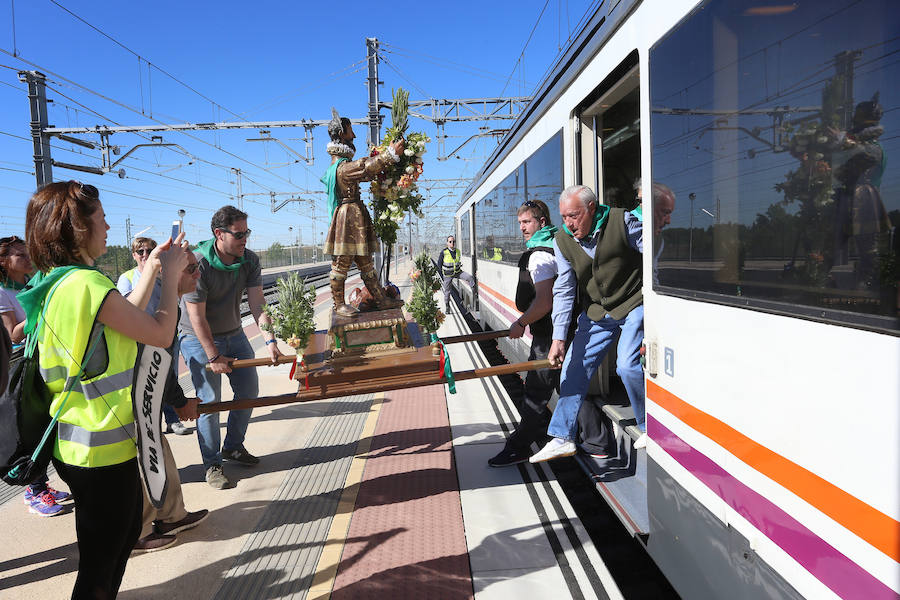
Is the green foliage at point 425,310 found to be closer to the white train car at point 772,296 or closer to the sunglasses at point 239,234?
the sunglasses at point 239,234

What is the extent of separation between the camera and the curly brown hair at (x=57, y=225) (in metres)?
2.09

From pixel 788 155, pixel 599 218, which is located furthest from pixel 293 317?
pixel 788 155

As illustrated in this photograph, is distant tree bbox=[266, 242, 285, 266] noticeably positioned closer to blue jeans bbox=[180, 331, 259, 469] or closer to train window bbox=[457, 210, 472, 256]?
train window bbox=[457, 210, 472, 256]

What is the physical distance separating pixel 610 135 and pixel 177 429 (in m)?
5.05

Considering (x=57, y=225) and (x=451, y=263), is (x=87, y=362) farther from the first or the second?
(x=451, y=263)

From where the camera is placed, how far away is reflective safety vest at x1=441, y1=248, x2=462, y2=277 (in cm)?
1316

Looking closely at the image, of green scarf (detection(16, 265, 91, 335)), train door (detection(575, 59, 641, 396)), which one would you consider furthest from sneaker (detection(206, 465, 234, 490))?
train door (detection(575, 59, 641, 396))

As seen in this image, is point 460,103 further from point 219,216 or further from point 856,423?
point 856,423

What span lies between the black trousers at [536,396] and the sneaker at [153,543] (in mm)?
2513

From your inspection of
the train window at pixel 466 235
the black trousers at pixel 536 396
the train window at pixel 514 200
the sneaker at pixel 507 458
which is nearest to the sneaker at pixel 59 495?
the sneaker at pixel 507 458

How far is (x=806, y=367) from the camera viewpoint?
171cm

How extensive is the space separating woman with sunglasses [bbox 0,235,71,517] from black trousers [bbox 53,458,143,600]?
2477 mm

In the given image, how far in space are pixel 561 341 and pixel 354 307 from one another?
1424mm

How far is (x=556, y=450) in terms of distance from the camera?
386 centimetres
